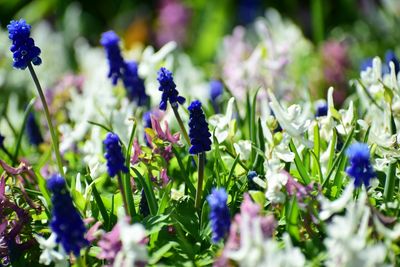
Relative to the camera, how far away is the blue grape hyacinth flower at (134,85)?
287cm

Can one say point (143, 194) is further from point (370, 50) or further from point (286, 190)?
point (370, 50)

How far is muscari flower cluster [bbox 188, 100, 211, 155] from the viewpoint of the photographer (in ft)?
6.09

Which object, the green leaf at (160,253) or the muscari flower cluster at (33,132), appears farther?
the muscari flower cluster at (33,132)

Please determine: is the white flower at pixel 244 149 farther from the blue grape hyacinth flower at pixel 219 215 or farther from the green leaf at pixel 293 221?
Answer: the blue grape hyacinth flower at pixel 219 215

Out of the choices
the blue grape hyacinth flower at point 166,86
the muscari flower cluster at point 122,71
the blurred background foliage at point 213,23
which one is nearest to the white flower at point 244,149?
the blue grape hyacinth flower at point 166,86

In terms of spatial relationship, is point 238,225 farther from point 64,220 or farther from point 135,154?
point 135,154

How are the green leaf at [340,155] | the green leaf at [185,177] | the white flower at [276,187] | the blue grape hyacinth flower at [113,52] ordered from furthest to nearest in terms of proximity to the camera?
the blue grape hyacinth flower at [113,52] → the green leaf at [185,177] → the green leaf at [340,155] → the white flower at [276,187]

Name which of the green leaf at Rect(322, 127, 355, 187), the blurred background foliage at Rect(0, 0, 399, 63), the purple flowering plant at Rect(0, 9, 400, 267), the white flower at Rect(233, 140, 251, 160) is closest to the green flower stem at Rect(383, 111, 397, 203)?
the purple flowering plant at Rect(0, 9, 400, 267)

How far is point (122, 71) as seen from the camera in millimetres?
2887

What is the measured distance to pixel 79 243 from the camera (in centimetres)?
167

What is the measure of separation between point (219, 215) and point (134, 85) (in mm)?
1383

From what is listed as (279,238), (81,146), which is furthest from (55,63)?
(279,238)

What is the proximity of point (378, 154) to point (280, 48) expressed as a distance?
1471 mm

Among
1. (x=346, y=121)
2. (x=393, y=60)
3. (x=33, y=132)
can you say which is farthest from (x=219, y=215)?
(x=33, y=132)
